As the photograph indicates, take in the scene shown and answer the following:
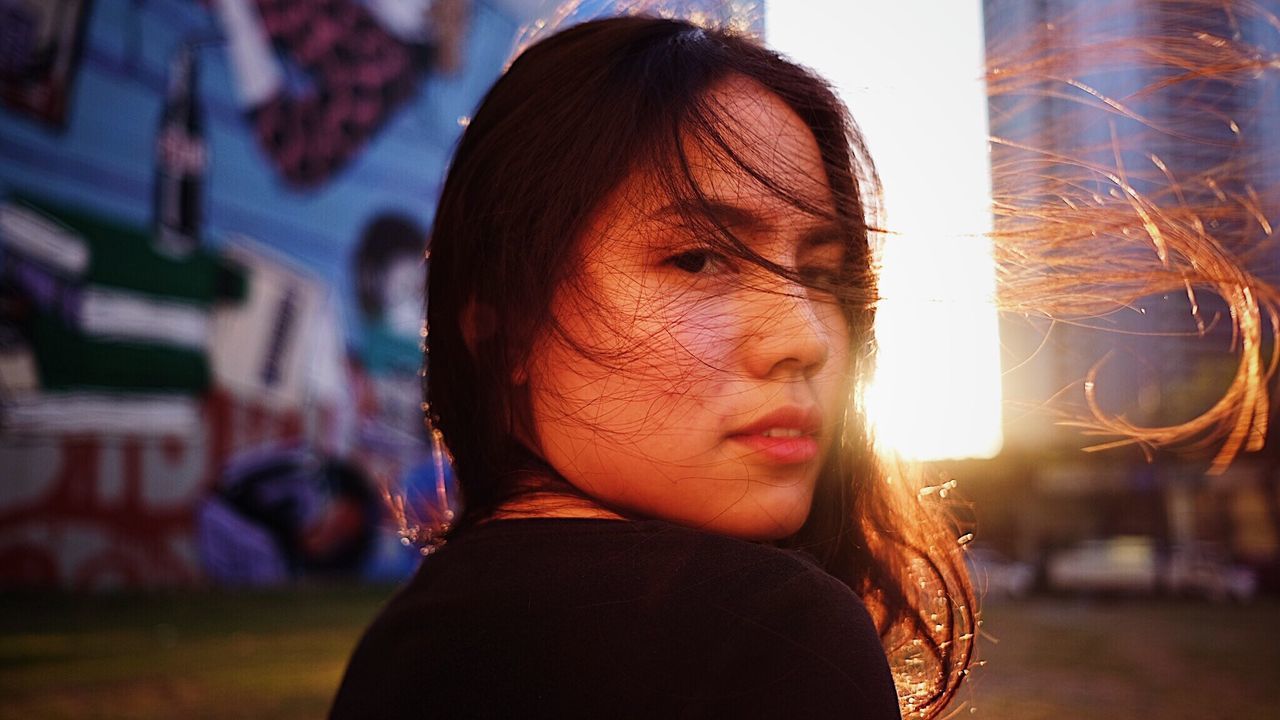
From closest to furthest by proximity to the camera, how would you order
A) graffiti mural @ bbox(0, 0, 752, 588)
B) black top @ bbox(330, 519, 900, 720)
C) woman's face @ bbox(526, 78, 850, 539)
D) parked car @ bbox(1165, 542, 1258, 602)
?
black top @ bbox(330, 519, 900, 720)
woman's face @ bbox(526, 78, 850, 539)
graffiti mural @ bbox(0, 0, 752, 588)
parked car @ bbox(1165, 542, 1258, 602)

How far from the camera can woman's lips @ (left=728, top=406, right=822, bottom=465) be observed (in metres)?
0.88

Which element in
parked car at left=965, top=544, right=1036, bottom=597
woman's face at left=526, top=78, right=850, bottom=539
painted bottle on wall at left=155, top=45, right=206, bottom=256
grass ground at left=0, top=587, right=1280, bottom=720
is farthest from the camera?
parked car at left=965, top=544, right=1036, bottom=597

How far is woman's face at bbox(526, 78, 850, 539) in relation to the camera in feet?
2.86

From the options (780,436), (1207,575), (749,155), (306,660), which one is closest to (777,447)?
(780,436)

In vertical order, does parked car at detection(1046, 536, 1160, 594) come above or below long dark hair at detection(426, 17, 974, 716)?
below

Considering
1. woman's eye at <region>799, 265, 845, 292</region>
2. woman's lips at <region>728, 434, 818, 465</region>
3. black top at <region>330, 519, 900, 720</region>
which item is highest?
woman's eye at <region>799, 265, 845, 292</region>

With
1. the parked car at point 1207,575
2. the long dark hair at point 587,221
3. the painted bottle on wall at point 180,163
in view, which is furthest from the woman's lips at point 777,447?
the parked car at point 1207,575

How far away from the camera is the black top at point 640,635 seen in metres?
0.68

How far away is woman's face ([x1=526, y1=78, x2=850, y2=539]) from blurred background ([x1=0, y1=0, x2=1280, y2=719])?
17 cm

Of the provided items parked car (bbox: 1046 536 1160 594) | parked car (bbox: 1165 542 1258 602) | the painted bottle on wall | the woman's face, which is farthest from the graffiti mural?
the woman's face

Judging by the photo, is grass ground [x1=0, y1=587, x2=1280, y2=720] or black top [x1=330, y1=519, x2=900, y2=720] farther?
grass ground [x1=0, y1=587, x2=1280, y2=720]

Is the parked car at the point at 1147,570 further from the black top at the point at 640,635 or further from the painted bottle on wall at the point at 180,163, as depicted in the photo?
the black top at the point at 640,635

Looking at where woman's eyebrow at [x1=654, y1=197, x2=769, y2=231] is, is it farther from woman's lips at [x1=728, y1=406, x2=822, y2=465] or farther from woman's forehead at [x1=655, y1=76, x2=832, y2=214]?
woman's lips at [x1=728, y1=406, x2=822, y2=465]

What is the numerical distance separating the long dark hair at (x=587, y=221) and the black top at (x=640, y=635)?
170 millimetres
